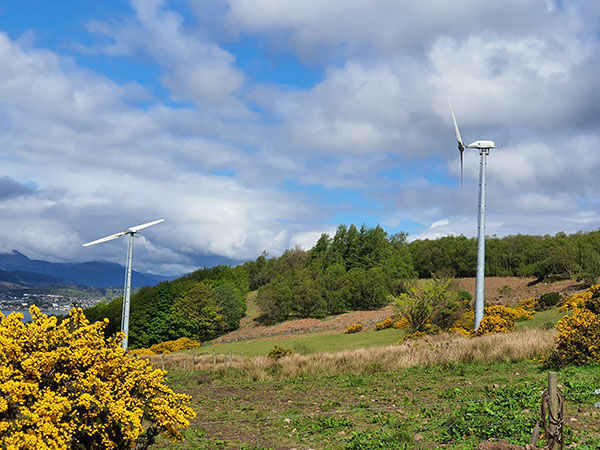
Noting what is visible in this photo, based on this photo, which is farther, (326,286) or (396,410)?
(326,286)

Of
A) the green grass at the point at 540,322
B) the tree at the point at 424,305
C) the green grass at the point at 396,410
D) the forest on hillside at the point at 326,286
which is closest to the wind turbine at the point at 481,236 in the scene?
the green grass at the point at 540,322

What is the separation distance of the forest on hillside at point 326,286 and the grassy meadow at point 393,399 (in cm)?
6242

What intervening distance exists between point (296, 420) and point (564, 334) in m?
11.5

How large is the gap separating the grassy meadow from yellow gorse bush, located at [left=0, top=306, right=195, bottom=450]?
378 cm

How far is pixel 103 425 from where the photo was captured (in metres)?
9.45

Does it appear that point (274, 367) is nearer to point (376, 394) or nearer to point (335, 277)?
point (376, 394)

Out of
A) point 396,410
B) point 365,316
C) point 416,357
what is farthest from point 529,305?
point 396,410

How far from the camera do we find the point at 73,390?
9641 millimetres

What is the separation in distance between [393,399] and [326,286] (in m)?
100

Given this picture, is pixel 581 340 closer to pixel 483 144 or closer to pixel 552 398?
pixel 552 398

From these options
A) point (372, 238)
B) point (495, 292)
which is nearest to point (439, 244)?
point (372, 238)

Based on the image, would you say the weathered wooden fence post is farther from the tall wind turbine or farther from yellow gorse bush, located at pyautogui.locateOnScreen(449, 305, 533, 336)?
the tall wind turbine

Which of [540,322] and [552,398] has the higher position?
[552,398]

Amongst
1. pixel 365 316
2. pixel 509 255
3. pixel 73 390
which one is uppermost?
pixel 509 255
